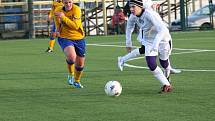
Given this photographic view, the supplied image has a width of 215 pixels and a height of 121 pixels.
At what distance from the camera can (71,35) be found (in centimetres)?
1336

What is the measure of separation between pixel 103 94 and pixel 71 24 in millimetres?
1989

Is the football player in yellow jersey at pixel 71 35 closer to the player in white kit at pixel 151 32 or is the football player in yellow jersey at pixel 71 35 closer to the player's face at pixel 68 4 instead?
the player's face at pixel 68 4

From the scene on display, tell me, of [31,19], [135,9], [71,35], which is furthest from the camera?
[31,19]

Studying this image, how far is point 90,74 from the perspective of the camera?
52.0 feet

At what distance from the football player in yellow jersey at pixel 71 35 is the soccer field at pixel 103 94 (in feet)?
1.27

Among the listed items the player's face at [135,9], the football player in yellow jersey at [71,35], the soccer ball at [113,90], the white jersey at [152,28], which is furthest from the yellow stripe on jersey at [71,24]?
the soccer ball at [113,90]

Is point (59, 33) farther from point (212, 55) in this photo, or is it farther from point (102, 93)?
point (212, 55)

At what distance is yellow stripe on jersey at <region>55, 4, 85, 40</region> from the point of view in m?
13.1

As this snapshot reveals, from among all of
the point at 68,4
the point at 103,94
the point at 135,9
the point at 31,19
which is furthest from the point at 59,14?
the point at 31,19

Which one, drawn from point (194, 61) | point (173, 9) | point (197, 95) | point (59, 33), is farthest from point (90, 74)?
point (173, 9)

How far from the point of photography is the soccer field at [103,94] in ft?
30.4

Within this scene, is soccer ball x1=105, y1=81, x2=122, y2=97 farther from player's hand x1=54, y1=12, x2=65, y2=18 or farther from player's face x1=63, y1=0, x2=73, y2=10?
player's face x1=63, y1=0, x2=73, y2=10

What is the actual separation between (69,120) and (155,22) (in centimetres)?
350

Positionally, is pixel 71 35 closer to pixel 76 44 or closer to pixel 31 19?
pixel 76 44
